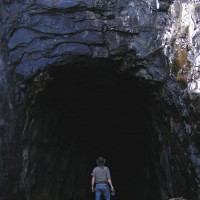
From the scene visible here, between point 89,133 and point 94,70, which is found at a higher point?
point 94,70

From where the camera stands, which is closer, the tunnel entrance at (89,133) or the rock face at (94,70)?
the rock face at (94,70)

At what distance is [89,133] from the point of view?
1398 centimetres

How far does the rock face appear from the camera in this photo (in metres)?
7.78

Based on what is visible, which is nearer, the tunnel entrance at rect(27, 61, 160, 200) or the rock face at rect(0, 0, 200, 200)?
the rock face at rect(0, 0, 200, 200)

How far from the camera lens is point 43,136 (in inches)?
380

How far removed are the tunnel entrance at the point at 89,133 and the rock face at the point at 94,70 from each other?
7cm

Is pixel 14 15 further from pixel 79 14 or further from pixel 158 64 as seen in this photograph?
pixel 158 64

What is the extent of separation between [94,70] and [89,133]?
491 centimetres

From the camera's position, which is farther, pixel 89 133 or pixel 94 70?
pixel 89 133

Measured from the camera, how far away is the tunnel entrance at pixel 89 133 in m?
9.38

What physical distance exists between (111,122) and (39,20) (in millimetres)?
6086

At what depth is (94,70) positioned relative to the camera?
9.42 metres

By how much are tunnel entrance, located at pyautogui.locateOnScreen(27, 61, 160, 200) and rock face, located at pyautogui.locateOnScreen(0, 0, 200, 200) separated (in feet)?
0.22

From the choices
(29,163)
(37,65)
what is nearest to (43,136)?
(29,163)
